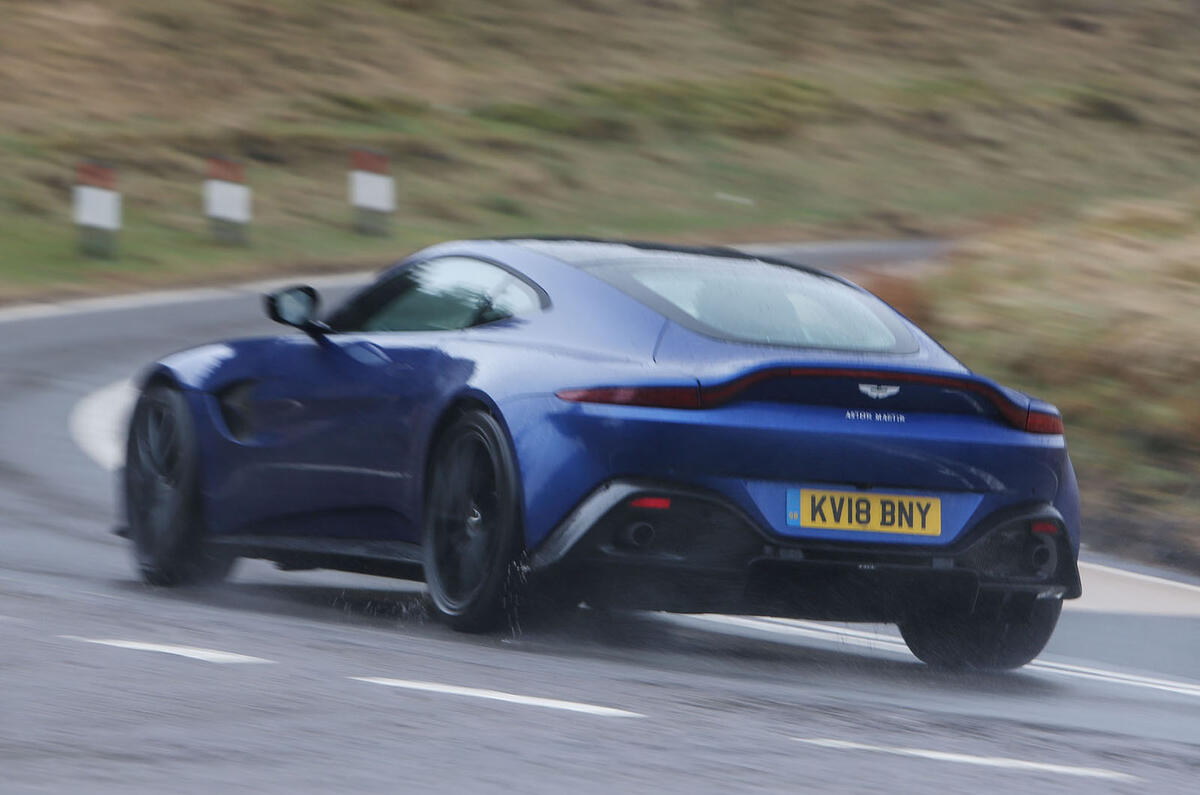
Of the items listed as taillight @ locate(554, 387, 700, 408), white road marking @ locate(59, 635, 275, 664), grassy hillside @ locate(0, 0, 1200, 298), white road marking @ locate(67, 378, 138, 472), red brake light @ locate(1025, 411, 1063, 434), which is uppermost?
taillight @ locate(554, 387, 700, 408)

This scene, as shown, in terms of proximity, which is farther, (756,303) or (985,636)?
(985,636)

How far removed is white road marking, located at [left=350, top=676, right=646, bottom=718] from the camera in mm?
5168

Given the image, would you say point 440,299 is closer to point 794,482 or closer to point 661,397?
point 661,397

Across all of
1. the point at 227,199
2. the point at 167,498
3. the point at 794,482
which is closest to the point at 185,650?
the point at 794,482

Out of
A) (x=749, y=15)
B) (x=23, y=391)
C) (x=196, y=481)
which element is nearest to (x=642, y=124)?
(x=749, y=15)

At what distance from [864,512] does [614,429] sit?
72cm

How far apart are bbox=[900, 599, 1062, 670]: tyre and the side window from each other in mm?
1530

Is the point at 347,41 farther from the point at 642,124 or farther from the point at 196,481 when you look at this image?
the point at 196,481

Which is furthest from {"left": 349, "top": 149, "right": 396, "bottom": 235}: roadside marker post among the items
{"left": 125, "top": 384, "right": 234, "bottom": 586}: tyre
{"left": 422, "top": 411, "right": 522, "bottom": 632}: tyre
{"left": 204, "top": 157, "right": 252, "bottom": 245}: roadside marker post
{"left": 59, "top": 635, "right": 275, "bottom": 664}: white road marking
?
{"left": 59, "top": 635, "right": 275, "bottom": 664}: white road marking

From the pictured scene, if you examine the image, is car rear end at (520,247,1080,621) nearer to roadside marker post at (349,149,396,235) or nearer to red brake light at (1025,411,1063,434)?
red brake light at (1025,411,1063,434)

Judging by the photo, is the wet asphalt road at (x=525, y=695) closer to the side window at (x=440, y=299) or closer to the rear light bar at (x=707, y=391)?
the rear light bar at (x=707, y=391)

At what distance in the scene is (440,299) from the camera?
716cm

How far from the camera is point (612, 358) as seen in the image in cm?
631

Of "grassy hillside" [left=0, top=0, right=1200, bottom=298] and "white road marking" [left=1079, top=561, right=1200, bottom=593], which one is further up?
"white road marking" [left=1079, top=561, right=1200, bottom=593]
